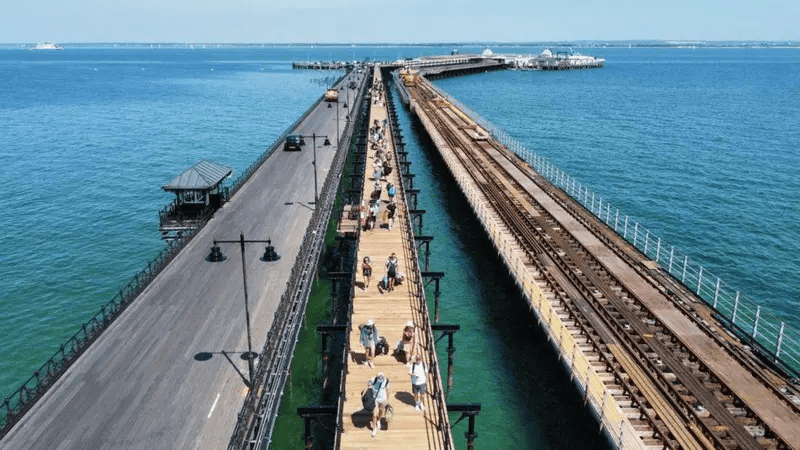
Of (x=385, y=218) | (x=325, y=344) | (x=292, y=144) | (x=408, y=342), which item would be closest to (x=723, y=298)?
(x=408, y=342)

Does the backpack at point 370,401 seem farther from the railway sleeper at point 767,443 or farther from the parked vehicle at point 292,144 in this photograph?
the parked vehicle at point 292,144

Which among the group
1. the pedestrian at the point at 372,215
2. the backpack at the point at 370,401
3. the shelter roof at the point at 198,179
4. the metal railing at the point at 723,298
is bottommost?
the metal railing at the point at 723,298

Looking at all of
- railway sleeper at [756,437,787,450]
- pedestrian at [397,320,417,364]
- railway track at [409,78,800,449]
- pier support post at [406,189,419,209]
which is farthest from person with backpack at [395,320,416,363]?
pier support post at [406,189,419,209]

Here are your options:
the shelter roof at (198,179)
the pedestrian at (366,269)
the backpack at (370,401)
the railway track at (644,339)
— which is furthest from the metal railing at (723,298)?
the shelter roof at (198,179)

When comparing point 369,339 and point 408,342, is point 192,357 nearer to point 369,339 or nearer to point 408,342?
point 369,339

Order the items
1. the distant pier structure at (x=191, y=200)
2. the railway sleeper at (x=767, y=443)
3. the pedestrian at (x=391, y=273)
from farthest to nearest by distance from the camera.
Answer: the distant pier structure at (x=191, y=200), the pedestrian at (x=391, y=273), the railway sleeper at (x=767, y=443)

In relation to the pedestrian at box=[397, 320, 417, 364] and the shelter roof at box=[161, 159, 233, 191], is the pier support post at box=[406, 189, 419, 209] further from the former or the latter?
the pedestrian at box=[397, 320, 417, 364]
